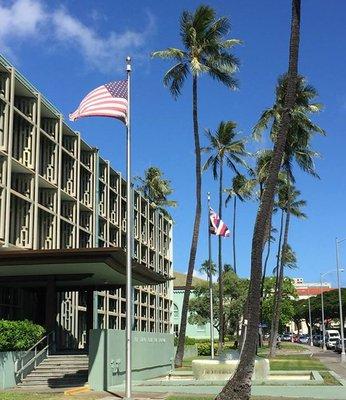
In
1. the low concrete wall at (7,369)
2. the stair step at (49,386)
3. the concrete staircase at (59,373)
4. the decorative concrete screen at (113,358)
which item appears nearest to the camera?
the low concrete wall at (7,369)

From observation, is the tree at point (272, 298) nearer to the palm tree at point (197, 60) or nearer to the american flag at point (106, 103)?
the palm tree at point (197, 60)

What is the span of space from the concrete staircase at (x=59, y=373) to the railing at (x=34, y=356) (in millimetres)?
187

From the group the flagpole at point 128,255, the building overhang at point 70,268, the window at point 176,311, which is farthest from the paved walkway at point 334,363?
the window at point 176,311

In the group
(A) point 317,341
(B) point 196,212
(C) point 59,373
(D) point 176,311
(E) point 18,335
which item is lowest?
(A) point 317,341

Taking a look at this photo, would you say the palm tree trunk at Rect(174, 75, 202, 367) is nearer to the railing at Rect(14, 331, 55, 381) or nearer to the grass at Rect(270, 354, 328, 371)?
the grass at Rect(270, 354, 328, 371)

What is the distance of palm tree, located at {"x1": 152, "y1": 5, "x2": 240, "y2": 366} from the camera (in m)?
39.7

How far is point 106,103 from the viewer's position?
2142cm

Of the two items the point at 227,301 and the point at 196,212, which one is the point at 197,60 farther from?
the point at 227,301

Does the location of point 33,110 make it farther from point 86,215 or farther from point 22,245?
point 86,215

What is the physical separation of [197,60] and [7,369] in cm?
2287

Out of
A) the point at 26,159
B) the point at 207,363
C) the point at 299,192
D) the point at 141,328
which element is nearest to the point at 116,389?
the point at 207,363

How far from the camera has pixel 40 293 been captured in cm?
3606

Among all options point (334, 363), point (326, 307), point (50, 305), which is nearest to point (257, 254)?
point (50, 305)

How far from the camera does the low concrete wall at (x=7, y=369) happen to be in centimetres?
2372
